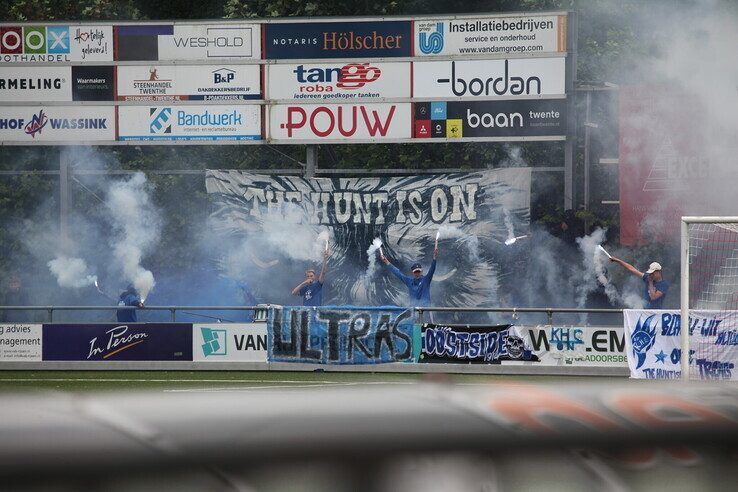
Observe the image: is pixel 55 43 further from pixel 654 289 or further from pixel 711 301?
pixel 711 301

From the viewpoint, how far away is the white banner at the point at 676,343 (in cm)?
1567

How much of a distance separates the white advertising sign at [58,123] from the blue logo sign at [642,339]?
12284 millimetres

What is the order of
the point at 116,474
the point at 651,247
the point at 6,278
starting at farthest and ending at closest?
the point at 6,278, the point at 651,247, the point at 116,474

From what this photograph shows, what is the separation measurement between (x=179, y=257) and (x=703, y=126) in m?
12.2

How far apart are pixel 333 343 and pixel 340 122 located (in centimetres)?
592

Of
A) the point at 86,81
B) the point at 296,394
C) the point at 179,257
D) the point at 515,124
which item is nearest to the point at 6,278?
the point at 179,257

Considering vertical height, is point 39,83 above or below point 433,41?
below

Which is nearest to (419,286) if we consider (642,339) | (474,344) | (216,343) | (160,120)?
(474,344)

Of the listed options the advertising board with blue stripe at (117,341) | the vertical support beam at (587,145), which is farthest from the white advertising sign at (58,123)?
the vertical support beam at (587,145)

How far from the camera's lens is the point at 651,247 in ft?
78.1

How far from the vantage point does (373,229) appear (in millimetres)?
25047

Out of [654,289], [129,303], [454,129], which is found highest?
[454,129]

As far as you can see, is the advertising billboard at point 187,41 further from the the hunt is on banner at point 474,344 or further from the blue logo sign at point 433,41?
the the hunt is on banner at point 474,344

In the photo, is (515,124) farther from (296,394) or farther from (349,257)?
(296,394)
